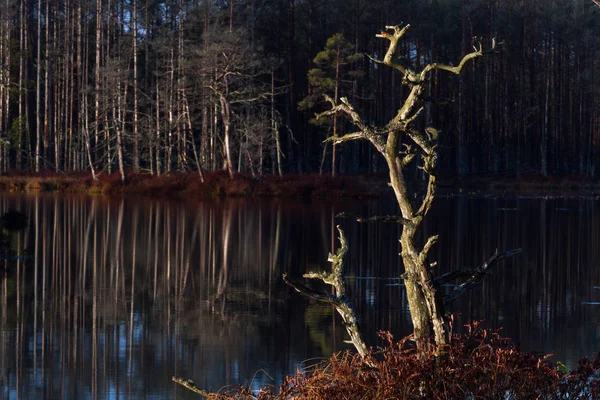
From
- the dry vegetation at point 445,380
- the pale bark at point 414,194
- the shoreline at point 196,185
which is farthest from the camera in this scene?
the shoreline at point 196,185

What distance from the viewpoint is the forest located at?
60.5 meters

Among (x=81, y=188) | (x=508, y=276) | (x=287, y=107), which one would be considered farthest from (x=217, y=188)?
(x=508, y=276)

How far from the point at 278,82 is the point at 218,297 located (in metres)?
56.9

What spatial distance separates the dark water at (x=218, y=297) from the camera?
1152 cm

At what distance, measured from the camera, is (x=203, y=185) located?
5088cm

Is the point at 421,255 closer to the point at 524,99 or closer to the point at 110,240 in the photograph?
the point at 110,240

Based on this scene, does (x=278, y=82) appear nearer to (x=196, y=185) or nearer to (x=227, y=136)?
(x=227, y=136)

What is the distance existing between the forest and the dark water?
27.2m

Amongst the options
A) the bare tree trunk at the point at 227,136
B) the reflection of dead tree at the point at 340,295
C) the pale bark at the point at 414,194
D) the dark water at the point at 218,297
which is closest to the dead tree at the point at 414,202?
the pale bark at the point at 414,194

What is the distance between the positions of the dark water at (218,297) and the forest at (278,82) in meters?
27.2

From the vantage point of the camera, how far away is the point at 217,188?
50.2m

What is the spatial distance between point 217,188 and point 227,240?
76.8 feet

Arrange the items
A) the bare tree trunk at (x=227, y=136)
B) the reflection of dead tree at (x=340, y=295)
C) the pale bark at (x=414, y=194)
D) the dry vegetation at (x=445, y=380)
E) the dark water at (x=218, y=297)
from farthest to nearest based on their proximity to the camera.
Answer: the bare tree trunk at (x=227, y=136) → the dark water at (x=218, y=297) → the pale bark at (x=414, y=194) → the reflection of dead tree at (x=340, y=295) → the dry vegetation at (x=445, y=380)

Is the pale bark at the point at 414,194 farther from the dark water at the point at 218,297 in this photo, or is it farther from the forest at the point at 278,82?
the forest at the point at 278,82
